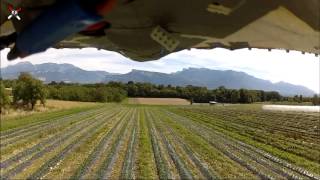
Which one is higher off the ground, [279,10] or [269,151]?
[279,10]

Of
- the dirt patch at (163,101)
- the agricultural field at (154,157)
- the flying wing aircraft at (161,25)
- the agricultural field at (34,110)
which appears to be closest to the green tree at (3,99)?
the agricultural field at (34,110)

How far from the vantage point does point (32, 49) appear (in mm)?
1291

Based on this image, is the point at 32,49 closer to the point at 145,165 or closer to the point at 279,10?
the point at 279,10

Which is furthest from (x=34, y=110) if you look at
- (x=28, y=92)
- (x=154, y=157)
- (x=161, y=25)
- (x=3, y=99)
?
(x=161, y=25)

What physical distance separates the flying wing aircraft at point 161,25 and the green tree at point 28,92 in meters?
63.5

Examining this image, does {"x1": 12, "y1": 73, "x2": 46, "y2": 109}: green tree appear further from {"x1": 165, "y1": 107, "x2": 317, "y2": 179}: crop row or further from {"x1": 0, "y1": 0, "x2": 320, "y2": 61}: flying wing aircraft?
{"x1": 0, "y1": 0, "x2": 320, "y2": 61}: flying wing aircraft

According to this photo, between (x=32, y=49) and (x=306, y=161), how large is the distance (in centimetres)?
1885

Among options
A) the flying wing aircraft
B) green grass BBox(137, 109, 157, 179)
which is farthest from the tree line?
the flying wing aircraft

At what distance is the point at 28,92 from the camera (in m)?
63.2

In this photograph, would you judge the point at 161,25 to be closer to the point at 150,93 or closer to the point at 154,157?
the point at 154,157

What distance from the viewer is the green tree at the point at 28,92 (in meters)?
62.9

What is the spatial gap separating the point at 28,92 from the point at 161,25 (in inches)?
2537

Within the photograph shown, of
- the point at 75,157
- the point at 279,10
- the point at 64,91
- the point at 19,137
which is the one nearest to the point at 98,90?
the point at 64,91

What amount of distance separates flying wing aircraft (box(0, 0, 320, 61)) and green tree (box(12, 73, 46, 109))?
63.5m
